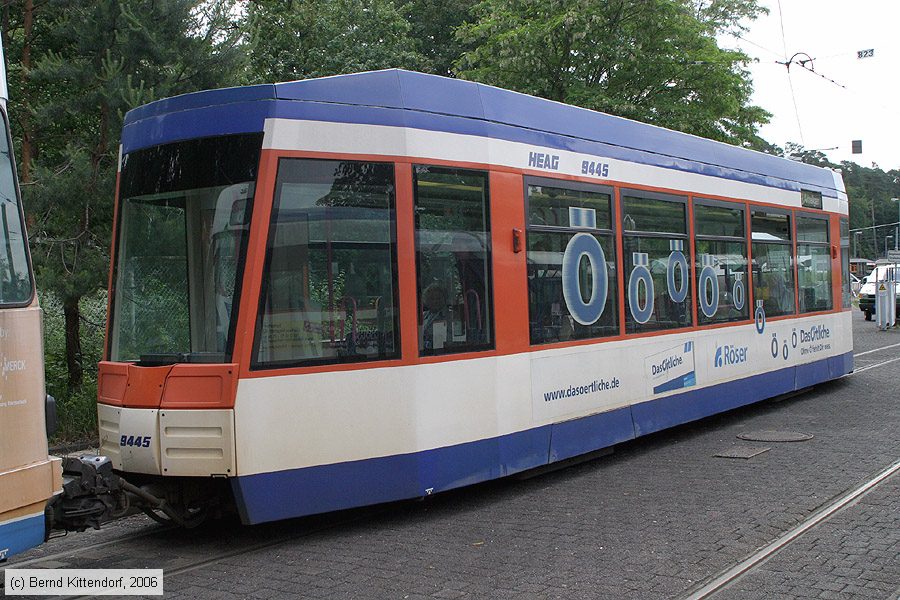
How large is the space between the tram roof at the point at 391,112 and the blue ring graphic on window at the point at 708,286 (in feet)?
6.05

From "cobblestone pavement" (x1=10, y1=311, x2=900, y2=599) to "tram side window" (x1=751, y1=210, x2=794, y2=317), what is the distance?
324 centimetres

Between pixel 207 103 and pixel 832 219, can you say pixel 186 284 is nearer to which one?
pixel 207 103

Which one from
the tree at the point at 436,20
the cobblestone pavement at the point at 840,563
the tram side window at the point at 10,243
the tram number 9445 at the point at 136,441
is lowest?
the cobblestone pavement at the point at 840,563

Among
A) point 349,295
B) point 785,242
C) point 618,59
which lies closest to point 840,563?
point 349,295

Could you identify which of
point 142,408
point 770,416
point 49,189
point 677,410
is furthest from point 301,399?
point 770,416

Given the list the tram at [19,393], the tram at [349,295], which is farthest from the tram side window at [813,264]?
the tram at [19,393]

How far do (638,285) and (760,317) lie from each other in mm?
3374

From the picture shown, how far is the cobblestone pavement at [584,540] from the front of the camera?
18.3 feet

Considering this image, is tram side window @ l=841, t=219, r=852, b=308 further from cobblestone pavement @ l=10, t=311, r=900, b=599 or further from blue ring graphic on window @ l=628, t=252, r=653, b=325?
blue ring graphic on window @ l=628, t=252, r=653, b=325

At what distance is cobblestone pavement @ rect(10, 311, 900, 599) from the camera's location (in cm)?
559

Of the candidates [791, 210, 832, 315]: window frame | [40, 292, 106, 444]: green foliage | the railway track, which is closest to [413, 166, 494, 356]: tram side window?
the railway track

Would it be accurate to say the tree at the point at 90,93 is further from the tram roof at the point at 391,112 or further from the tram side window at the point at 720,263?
the tram side window at the point at 720,263

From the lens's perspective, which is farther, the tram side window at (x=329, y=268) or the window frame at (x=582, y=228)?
the window frame at (x=582, y=228)

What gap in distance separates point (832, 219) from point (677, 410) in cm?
635
